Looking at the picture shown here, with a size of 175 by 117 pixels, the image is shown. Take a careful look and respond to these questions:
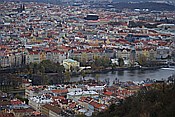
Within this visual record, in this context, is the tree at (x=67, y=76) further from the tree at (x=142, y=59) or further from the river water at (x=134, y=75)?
the tree at (x=142, y=59)

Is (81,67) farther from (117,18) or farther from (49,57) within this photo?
(117,18)

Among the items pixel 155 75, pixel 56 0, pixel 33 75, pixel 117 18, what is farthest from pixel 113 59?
pixel 56 0

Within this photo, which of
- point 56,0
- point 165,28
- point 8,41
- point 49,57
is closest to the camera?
point 49,57

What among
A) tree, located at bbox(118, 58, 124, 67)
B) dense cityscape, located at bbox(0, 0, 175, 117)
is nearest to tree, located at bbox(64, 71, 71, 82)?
dense cityscape, located at bbox(0, 0, 175, 117)

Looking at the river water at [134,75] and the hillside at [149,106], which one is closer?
the hillside at [149,106]

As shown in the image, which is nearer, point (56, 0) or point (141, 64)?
point (141, 64)

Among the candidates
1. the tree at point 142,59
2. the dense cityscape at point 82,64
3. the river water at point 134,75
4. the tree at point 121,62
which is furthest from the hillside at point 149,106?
the tree at point 142,59
